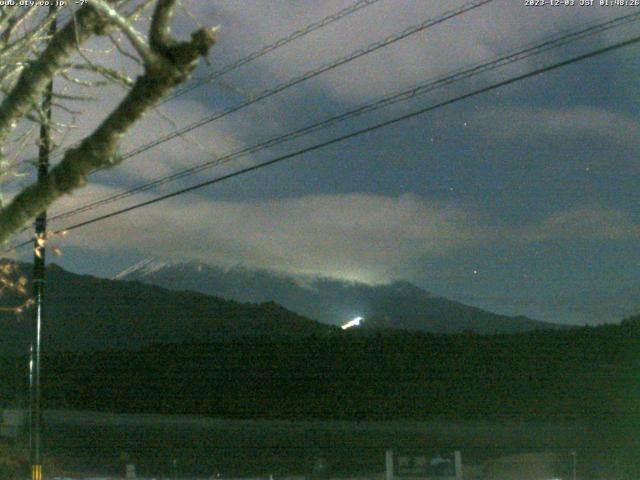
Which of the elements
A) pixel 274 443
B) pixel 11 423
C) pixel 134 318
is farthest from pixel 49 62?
pixel 134 318

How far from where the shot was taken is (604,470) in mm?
26375

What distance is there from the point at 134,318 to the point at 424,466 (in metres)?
52.3

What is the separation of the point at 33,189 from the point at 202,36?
1.29 meters

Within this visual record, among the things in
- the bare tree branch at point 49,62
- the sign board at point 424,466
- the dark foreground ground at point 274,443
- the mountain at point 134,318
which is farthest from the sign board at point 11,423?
the mountain at point 134,318

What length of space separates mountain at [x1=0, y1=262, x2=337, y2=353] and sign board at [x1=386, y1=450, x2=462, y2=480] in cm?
4217

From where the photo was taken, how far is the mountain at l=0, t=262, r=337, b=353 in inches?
2537

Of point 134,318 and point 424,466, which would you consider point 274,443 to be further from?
point 134,318

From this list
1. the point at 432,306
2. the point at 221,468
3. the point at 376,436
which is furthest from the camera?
the point at 432,306

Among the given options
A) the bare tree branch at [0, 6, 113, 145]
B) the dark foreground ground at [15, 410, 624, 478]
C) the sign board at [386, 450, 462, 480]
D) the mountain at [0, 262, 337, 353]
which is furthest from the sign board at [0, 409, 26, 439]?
the mountain at [0, 262, 337, 353]

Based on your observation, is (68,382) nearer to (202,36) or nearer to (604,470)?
(604,470)

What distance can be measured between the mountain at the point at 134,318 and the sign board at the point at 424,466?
42168 mm

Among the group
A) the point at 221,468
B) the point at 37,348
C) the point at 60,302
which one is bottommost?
the point at 221,468

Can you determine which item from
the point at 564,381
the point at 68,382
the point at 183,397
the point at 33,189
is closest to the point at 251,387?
the point at 183,397

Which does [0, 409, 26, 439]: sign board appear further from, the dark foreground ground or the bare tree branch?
the bare tree branch
